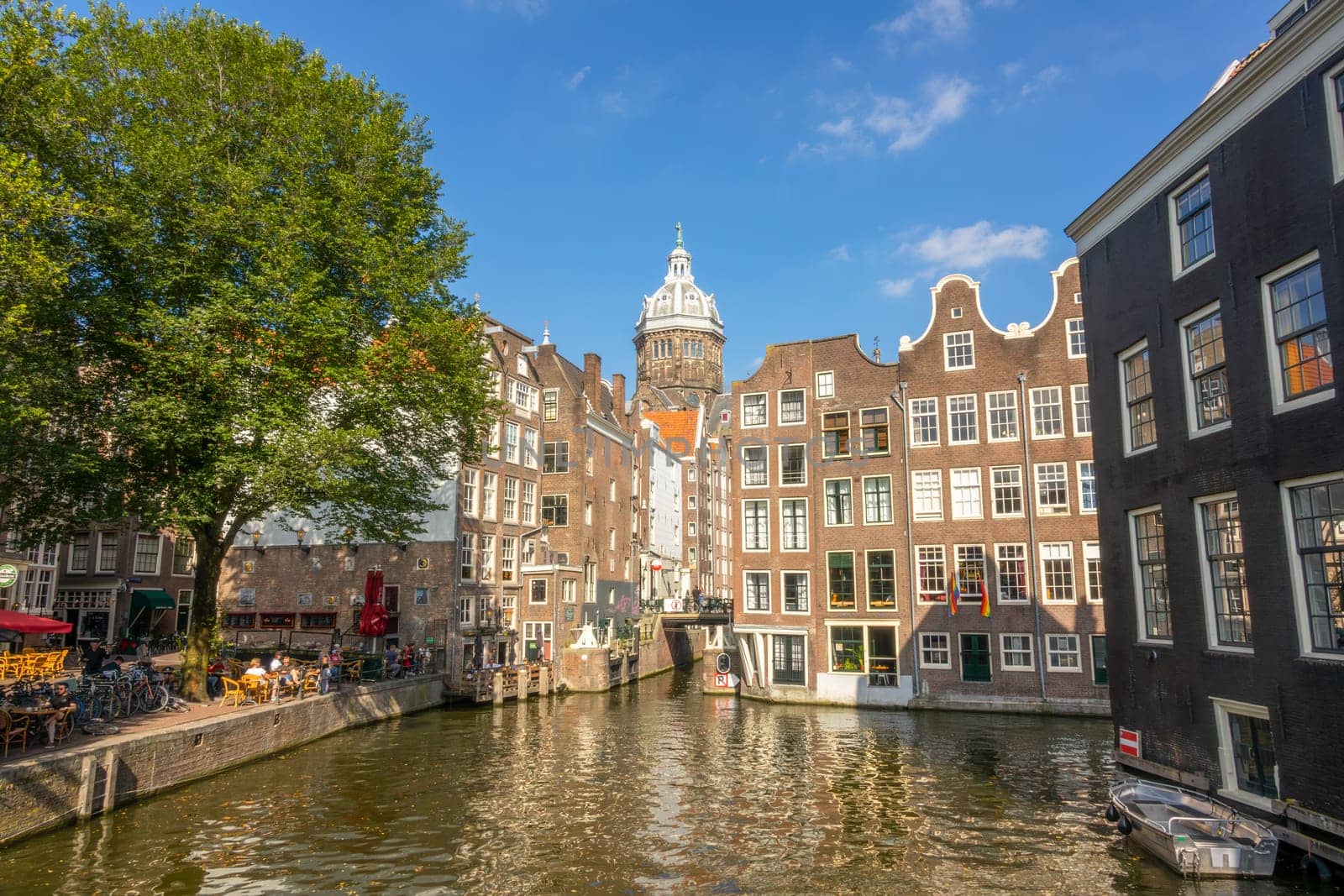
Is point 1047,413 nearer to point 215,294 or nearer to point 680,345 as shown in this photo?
point 215,294

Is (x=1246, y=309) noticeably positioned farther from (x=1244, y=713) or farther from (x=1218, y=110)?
(x=1244, y=713)

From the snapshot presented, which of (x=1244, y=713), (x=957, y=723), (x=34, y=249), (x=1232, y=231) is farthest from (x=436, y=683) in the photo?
(x=1232, y=231)

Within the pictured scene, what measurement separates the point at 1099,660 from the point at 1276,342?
22.4 meters

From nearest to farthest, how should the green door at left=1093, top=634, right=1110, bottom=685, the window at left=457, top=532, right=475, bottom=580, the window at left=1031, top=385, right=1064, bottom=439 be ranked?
1. the green door at left=1093, top=634, right=1110, bottom=685
2. the window at left=1031, top=385, right=1064, bottom=439
3. the window at left=457, top=532, right=475, bottom=580

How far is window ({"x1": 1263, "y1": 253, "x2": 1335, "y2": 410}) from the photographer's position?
13.1m

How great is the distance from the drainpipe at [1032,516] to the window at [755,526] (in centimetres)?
1094

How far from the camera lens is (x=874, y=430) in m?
38.1

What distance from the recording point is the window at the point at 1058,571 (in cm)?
3397

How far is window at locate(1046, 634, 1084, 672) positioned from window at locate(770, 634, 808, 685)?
33.2 feet

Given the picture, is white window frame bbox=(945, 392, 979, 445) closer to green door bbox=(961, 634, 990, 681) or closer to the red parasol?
green door bbox=(961, 634, 990, 681)

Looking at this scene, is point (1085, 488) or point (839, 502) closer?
point (1085, 488)

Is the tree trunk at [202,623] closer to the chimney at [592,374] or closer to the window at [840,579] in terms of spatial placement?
the window at [840,579]

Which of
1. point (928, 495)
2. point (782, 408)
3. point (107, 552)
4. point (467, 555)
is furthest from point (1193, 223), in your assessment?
point (107, 552)

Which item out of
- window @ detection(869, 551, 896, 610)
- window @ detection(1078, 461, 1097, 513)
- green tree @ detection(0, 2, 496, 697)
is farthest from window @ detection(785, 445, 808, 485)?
green tree @ detection(0, 2, 496, 697)
